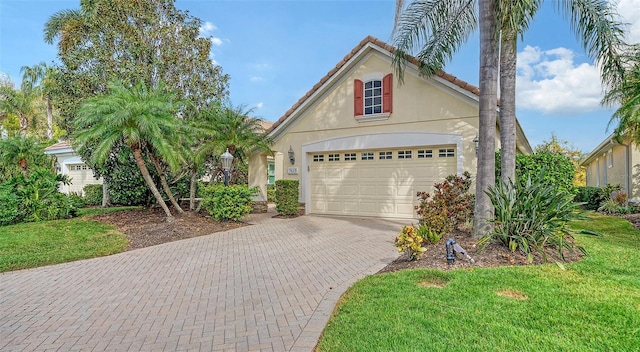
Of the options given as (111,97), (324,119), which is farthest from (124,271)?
(324,119)

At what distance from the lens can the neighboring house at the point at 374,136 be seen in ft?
37.8

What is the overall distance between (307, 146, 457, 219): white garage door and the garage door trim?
261 mm

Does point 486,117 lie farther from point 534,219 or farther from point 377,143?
point 377,143

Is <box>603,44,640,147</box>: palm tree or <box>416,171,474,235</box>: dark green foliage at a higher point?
<box>603,44,640,147</box>: palm tree

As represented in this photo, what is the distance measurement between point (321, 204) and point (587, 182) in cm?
3051

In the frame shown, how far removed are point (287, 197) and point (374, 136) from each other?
433 cm

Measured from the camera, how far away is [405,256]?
6.65 m

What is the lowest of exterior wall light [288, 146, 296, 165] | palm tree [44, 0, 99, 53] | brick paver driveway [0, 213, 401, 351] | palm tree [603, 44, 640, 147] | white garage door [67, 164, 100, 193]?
brick paver driveway [0, 213, 401, 351]

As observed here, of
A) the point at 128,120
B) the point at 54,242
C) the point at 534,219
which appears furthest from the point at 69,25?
the point at 534,219

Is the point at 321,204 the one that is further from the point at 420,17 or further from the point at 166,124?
the point at 420,17

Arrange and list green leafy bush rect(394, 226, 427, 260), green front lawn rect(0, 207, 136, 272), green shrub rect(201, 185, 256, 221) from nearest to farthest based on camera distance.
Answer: green leafy bush rect(394, 226, 427, 260)
green front lawn rect(0, 207, 136, 272)
green shrub rect(201, 185, 256, 221)

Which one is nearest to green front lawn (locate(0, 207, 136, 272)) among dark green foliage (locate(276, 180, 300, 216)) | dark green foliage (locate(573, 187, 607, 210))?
dark green foliage (locate(276, 180, 300, 216))

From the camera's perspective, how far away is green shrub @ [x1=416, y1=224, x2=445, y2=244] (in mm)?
6934

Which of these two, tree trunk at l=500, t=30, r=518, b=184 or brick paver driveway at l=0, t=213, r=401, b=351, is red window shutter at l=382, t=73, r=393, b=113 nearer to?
tree trunk at l=500, t=30, r=518, b=184
